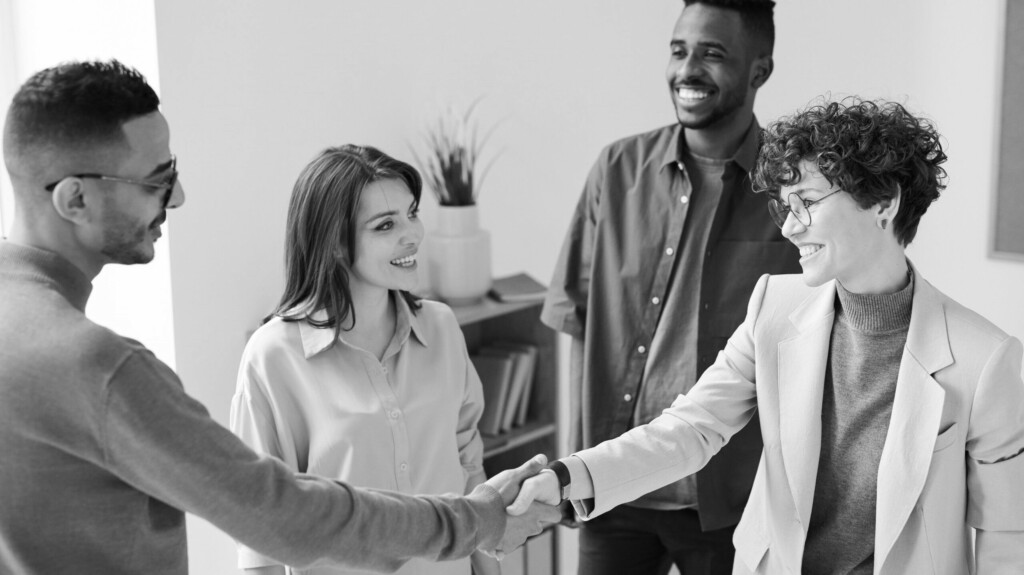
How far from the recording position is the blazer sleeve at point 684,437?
2.16m

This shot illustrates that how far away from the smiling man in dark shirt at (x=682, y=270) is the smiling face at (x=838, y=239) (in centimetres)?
56

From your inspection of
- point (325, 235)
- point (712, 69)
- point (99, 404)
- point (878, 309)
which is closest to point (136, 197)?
point (99, 404)

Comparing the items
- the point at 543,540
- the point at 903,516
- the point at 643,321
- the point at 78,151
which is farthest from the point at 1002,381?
the point at 543,540

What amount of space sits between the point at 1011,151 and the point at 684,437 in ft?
6.21

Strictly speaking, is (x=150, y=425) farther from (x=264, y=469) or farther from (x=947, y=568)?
(x=947, y=568)

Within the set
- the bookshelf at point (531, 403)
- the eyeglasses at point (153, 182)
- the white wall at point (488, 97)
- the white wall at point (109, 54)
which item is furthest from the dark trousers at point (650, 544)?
the eyeglasses at point (153, 182)

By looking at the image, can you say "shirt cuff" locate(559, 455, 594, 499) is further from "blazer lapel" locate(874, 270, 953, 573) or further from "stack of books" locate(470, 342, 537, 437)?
"stack of books" locate(470, 342, 537, 437)

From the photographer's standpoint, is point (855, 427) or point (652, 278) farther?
point (652, 278)

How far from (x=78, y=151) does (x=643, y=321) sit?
4.84 ft

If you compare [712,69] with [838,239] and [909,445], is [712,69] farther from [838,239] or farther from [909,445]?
[909,445]

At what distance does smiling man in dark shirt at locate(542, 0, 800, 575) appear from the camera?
2.55m

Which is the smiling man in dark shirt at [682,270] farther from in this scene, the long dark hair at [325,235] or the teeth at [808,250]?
the long dark hair at [325,235]

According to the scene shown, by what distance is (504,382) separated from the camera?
3.50 metres

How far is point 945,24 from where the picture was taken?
11.8ft
